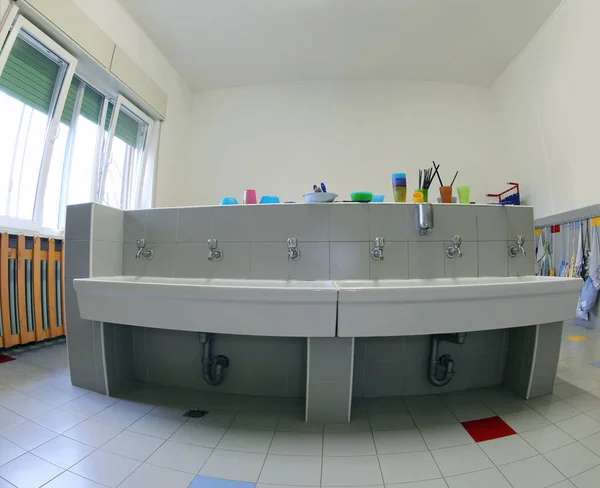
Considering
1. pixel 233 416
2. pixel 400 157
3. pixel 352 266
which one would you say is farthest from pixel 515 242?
pixel 400 157

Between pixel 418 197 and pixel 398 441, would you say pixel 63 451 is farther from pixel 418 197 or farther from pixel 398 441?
pixel 418 197

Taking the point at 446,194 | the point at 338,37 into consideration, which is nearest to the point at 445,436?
the point at 446,194

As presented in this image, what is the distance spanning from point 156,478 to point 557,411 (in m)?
1.66

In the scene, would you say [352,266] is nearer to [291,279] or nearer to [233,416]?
[291,279]

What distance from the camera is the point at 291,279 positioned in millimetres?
1338

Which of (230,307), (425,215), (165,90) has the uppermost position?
(165,90)

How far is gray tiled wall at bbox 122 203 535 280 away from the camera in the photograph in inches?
52.2

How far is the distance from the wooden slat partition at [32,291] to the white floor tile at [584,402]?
3.05 m

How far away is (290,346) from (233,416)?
38cm

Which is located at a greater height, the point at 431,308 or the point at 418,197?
the point at 418,197

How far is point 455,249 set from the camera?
1347 mm

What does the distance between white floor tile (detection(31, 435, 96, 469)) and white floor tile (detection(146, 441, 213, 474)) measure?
25 cm

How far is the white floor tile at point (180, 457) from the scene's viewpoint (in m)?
0.85

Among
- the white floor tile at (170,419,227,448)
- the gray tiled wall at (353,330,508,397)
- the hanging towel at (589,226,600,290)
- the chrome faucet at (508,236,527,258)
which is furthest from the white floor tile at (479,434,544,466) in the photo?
the hanging towel at (589,226,600,290)
